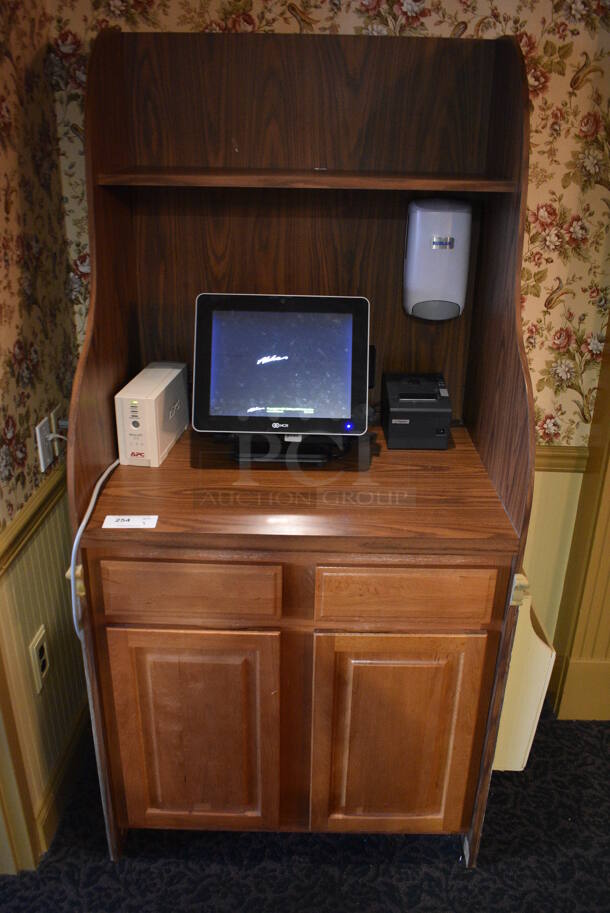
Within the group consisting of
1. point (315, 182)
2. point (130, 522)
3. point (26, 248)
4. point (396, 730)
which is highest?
point (315, 182)

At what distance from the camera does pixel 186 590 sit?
4.69 feet

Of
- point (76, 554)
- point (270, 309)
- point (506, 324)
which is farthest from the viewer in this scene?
point (270, 309)

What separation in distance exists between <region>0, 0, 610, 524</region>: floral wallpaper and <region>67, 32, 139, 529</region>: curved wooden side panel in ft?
0.43

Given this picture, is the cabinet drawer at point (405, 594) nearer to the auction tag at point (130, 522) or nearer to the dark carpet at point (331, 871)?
the auction tag at point (130, 522)

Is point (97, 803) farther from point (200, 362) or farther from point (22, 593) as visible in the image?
point (200, 362)

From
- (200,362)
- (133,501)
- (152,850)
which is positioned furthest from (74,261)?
(152,850)

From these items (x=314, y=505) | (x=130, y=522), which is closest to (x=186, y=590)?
(x=130, y=522)

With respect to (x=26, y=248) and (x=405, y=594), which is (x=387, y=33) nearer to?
(x=26, y=248)

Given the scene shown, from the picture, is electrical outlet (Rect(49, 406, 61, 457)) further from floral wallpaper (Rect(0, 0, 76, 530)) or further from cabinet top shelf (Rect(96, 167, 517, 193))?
cabinet top shelf (Rect(96, 167, 517, 193))

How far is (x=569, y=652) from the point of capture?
82.1 inches

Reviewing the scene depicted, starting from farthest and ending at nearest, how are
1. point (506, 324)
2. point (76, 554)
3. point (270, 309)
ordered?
point (270, 309) < point (506, 324) < point (76, 554)

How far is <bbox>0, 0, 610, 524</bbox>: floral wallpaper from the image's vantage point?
5.10 ft

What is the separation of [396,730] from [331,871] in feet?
1.36

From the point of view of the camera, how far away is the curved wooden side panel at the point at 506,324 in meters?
1.40
